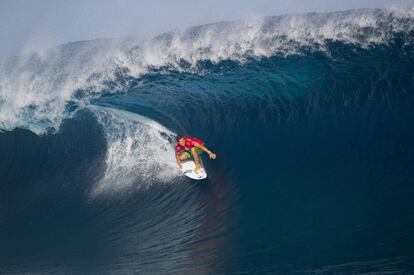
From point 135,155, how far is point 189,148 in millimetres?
2523

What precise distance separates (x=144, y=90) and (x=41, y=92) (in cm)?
525

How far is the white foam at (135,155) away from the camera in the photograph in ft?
35.7

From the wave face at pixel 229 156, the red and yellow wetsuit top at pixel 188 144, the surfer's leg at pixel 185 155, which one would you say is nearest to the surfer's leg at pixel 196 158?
the red and yellow wetsuit top at pixel 188 144

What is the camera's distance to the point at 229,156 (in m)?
10.6

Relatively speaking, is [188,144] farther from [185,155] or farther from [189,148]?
[185,155]

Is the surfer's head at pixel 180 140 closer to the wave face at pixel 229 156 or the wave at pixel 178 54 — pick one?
the wave face at pixel 229 156

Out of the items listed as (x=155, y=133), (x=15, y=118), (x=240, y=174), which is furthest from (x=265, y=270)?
(x=15, y=118)

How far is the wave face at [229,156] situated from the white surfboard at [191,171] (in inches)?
9.1

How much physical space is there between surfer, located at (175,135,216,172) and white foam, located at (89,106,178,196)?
0.81 meters

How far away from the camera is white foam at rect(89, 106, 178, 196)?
429 inches

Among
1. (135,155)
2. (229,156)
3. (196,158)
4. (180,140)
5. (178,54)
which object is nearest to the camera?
(180,140)

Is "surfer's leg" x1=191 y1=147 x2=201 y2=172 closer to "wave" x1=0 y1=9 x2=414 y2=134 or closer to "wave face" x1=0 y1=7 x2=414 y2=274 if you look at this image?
"wave face" x1=0 y1=7 x2=414 y2=274

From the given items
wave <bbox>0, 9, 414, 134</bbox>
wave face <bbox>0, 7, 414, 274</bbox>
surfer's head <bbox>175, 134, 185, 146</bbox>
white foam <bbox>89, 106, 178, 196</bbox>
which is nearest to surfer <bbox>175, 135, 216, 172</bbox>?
surfer's head <bbox>175, 134, 185, 146</bbox>

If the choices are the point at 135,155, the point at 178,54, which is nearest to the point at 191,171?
the point at 135,155
